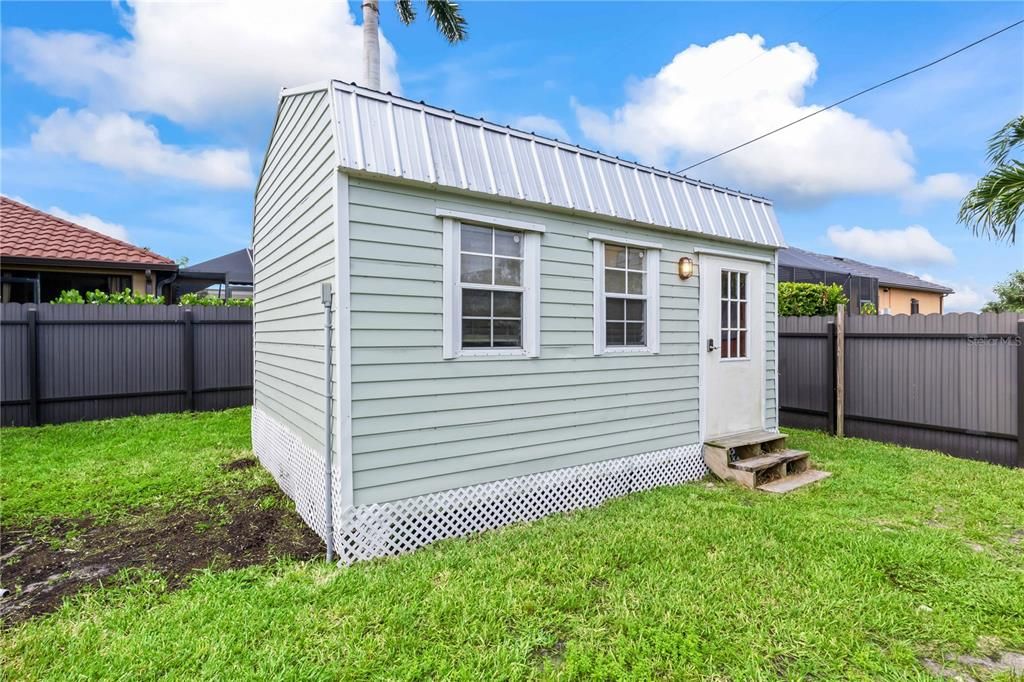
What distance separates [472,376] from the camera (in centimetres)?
378

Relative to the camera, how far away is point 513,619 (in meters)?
2.54

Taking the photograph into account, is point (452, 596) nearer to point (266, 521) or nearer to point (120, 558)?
point (266, 521)

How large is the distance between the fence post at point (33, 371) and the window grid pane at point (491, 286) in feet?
23.7

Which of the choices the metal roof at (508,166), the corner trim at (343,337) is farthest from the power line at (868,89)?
the corner trim at (343,337)

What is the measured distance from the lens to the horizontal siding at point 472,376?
333 cm

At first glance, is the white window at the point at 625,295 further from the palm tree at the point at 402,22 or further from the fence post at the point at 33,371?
the fence post at the point at 33,371

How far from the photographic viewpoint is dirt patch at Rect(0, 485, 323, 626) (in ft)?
9.61

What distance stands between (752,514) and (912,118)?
9652 millimetres

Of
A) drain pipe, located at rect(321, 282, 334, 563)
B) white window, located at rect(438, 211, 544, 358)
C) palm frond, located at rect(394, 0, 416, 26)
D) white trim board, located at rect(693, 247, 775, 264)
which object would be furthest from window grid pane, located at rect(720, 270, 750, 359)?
palm frond, located at rect(394, 0, 416, 26)

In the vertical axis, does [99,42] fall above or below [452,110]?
above

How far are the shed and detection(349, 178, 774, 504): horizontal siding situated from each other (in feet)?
0.05

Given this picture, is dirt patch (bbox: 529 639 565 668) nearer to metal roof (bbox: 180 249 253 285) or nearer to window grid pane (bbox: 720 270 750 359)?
window grid pane (bbox: 720 270 750 359)

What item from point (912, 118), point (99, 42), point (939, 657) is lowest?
point (939, 657)

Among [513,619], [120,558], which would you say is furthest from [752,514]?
[120,558]
